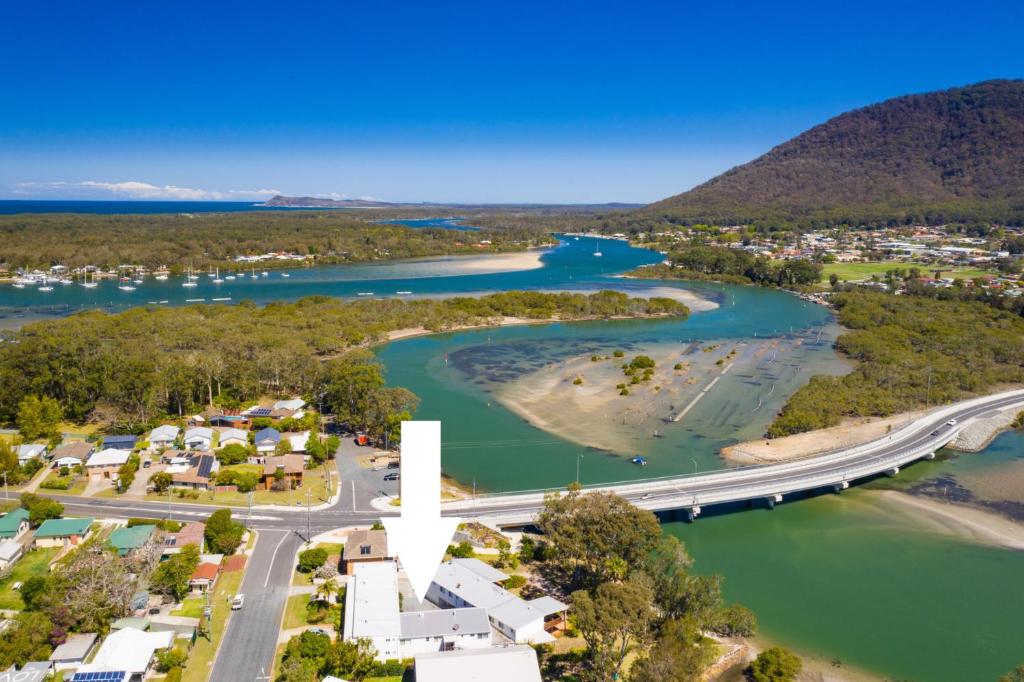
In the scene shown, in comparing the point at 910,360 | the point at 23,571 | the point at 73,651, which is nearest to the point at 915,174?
the point at 910,360

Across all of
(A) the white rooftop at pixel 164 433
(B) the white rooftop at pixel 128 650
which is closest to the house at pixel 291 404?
(A) the white rooftop at pixel 164 433

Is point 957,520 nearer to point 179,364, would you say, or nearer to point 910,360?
point 910,360

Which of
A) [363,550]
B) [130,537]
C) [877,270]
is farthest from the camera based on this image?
[877,270]

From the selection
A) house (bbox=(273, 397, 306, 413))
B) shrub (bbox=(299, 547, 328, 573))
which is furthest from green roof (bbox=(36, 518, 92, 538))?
house (bbox=(273, 397, 306, 413))

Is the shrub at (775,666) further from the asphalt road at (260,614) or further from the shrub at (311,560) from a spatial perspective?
the shrub at (311,560)

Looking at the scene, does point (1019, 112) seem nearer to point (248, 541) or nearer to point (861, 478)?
point (861, 478)

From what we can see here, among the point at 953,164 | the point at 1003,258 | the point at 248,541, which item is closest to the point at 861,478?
the point at 248,541

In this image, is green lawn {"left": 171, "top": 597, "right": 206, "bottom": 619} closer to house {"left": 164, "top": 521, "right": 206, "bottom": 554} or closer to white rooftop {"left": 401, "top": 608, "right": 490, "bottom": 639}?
house {"left": 164, "top": 521, "right": 206, "bottom": 554}
